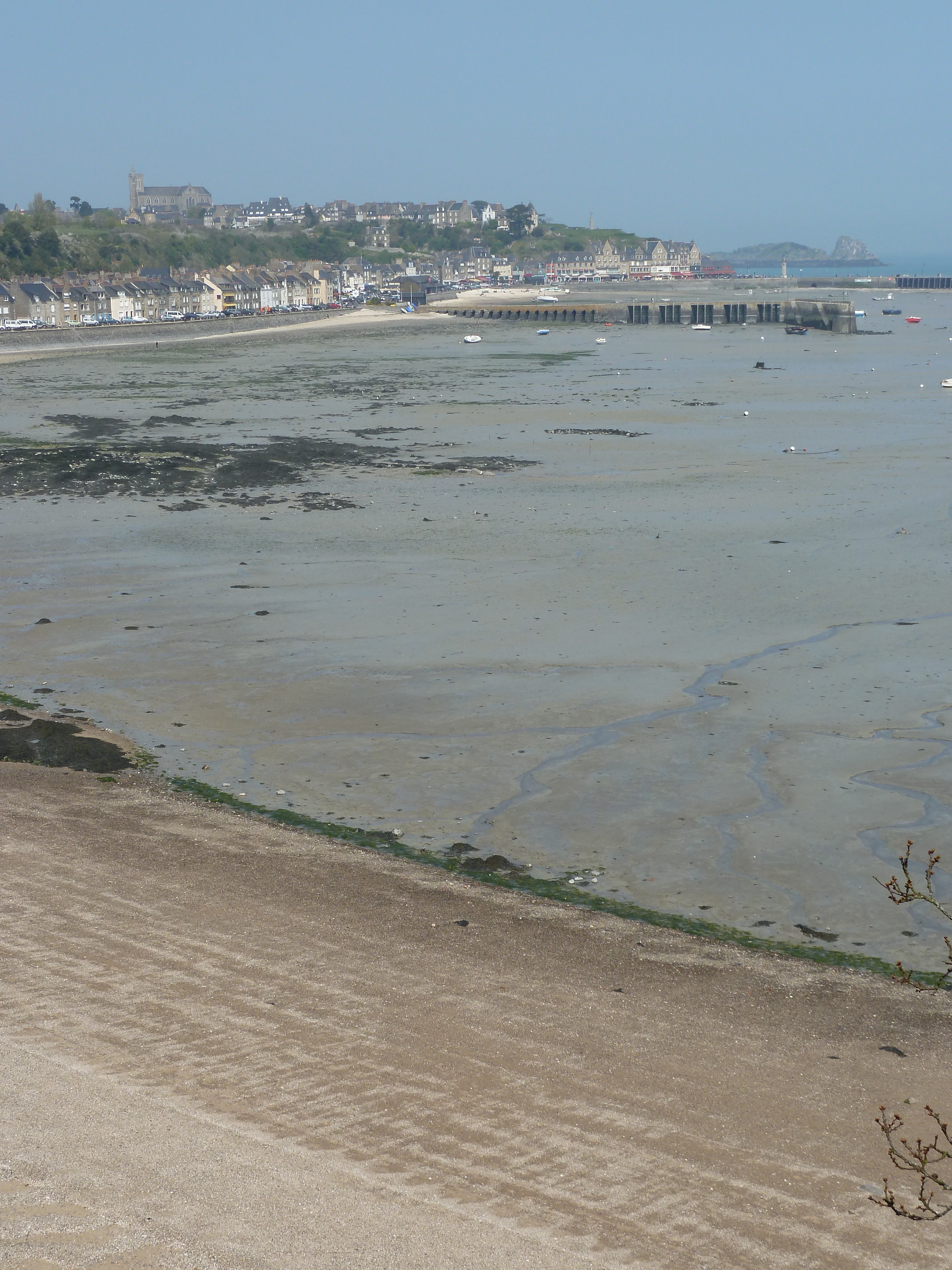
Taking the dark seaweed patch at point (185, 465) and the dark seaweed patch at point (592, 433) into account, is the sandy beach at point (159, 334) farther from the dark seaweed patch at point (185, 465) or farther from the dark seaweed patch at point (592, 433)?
the dark seaweed patch at point (592, 433)

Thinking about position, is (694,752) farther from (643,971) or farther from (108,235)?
(108,235)


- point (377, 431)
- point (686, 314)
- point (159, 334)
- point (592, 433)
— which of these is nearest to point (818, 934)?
point (592, 433)

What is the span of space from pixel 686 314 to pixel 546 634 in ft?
345

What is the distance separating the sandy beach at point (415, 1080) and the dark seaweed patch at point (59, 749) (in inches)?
96.8

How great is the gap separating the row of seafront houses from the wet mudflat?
76.8 meters

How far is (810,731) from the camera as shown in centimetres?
1386

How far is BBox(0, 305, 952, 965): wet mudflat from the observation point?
11.6 m

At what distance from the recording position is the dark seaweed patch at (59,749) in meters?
12.9

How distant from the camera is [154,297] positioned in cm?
12950

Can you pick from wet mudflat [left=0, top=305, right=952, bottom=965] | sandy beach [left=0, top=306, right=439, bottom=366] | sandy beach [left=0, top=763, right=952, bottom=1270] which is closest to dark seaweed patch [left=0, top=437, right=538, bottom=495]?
wet mudflat [left=0, top=305, right=952, bottom=965]

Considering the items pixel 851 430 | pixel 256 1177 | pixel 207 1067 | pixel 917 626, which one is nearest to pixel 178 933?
pixel 207 1067

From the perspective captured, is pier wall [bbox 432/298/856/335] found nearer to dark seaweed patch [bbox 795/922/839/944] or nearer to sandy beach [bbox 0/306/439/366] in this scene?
sandy beach [bbox 0/306/439/366]

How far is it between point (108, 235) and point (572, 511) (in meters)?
154

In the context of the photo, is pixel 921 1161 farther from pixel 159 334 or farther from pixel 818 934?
pixel 159 334
